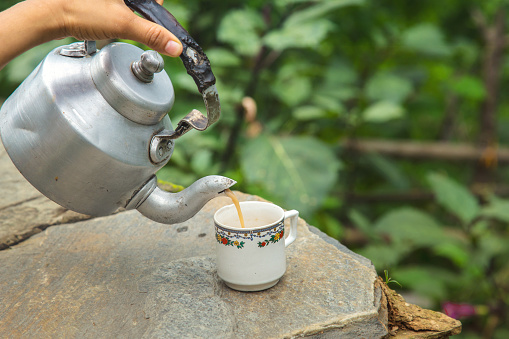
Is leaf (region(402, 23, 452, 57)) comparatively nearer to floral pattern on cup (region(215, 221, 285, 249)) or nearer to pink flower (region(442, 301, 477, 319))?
pink flower (region(442, 301, 477, 319))

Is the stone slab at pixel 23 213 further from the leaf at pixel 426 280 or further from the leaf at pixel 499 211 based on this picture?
the leaf at pixel 499 211

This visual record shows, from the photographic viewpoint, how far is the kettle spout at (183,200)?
1211 mm

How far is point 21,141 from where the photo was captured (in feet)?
3.77

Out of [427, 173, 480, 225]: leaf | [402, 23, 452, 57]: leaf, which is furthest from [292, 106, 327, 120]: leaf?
[402, 23, 452, 57]: leaf

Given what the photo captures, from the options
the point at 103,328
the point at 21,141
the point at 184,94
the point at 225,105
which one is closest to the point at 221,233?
the point at 103,328

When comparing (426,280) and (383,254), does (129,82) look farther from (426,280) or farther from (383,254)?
(426,280)

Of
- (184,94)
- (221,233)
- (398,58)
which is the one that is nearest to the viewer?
(221,233)

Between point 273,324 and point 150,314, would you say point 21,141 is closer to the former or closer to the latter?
point 150,314

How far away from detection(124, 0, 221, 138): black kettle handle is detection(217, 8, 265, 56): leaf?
1.11 meters

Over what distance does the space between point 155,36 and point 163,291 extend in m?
0.60

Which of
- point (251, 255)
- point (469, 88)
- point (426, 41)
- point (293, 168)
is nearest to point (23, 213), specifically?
point (251, 255)

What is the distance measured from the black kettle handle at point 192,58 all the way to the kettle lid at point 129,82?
7 cm

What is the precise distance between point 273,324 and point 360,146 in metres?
1.79

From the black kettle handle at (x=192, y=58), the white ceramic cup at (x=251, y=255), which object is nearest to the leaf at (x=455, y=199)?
the white ceramic cup at (x=251, y=255)
